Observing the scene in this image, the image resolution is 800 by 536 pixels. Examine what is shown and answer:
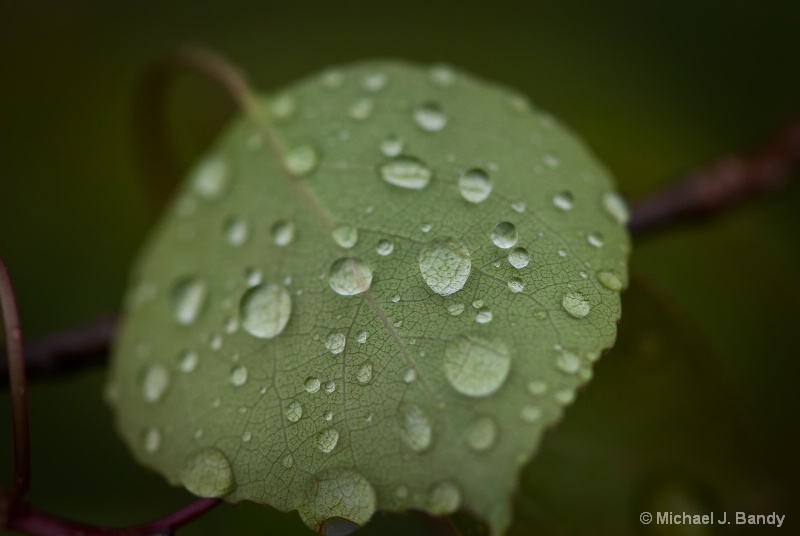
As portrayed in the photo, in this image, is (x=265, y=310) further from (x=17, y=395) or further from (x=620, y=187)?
(x=620, y=187)

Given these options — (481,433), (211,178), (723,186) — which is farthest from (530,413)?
(723,186)

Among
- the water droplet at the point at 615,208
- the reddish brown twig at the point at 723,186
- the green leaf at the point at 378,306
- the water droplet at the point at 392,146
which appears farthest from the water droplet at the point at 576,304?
the reddish brown twig at the point at 723,186

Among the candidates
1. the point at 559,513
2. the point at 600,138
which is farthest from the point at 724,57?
the point at 559,513

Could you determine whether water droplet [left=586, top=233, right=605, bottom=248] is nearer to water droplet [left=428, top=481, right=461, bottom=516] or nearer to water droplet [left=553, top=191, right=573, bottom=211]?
water droplet [left=553, top=191, right=573, bottom=211]

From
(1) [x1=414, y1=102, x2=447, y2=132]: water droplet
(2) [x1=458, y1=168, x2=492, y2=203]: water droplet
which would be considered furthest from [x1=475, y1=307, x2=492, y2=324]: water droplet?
(1) [x1=414, y1=102, x2=447, y2=132]: water droplet

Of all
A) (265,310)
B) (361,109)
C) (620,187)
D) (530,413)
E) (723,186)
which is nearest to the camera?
(530,413)

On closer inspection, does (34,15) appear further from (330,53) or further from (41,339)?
(41,339)

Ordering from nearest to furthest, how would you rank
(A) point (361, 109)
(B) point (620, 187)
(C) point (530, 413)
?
(C) point (530, 413)
(A) point (361, 109)
(B) point (620, 187)
